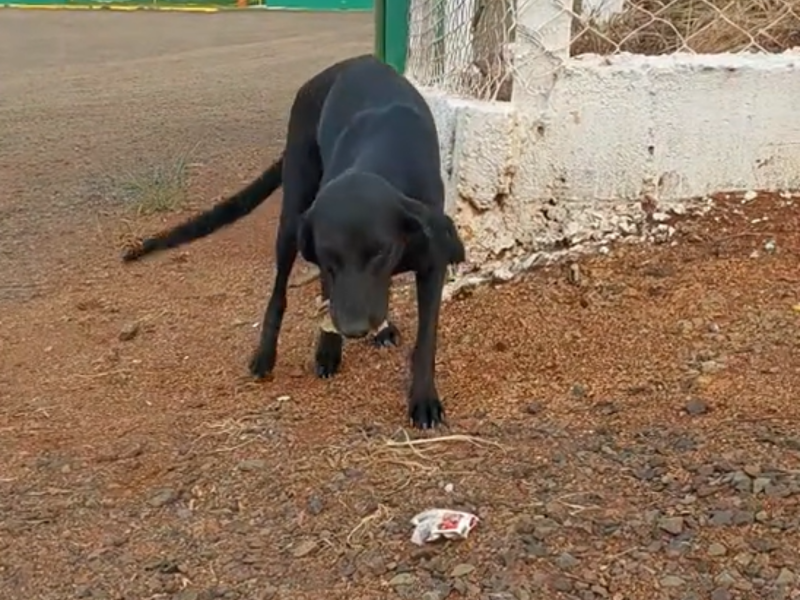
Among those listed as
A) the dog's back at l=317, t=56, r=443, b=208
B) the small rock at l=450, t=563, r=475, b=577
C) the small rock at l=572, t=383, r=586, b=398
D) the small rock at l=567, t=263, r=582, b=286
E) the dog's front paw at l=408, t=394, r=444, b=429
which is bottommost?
the dog's front paw at l=408, t=394, r=444, b=429

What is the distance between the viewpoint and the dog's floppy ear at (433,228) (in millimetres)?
3064

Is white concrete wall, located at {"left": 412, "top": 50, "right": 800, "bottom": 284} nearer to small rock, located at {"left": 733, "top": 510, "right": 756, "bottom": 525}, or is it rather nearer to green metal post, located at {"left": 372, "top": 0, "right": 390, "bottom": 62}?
green metal post, located at {"left": 372, "top": 0, "right": 390, "bottom": 62}

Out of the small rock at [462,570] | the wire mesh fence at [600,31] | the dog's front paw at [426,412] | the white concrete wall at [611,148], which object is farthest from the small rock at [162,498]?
the wire mesh fence at [600,31]

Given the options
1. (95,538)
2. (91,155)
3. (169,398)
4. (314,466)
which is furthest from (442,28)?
(91,155)

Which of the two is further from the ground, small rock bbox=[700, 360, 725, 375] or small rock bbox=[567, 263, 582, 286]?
small rock bbox=[700, 360, 725, 375]

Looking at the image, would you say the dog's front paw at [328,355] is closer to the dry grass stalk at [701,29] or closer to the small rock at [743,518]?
the dry grass stalk at [701,29]

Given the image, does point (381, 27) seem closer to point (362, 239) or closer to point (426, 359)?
point (426, 359)

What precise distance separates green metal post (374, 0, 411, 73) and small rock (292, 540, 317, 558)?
9.51 feet

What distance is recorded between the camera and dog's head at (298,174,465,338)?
2.91m

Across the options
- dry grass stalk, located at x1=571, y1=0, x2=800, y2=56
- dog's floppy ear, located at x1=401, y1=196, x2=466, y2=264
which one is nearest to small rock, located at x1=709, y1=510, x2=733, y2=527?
dog's floppy ear, located at x1=401, y1=196, x2=466, y2=264

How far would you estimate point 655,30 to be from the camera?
4191mm

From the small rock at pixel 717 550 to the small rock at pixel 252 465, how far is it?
41.7 inches

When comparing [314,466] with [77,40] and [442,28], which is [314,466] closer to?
[442,28]

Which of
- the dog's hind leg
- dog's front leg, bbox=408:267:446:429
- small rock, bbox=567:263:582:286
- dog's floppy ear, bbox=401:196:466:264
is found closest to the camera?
dog's floppy ear, bbox=401:196:466:264
